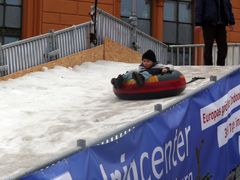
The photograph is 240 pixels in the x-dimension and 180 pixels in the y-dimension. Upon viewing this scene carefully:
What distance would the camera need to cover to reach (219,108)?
623 cm

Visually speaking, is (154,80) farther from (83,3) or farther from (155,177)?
(83,3)

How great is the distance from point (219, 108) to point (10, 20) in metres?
14.0

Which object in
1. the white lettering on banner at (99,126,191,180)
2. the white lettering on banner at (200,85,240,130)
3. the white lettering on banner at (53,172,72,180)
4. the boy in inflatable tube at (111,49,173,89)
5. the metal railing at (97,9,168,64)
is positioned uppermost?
the metal railing at (97,9,168,64)

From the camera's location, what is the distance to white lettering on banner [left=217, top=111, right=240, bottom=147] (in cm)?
623

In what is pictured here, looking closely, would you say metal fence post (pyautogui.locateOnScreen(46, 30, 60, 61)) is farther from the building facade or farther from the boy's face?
the building facade

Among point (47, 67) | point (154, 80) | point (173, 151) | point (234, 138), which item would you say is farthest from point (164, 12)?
point (173, 151)

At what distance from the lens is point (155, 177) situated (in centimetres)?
482

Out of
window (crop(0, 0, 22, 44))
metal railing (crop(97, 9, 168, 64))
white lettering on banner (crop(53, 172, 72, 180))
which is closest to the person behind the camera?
white lettering on banner (crop(53, 172, 72, 180))

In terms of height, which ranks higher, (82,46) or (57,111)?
(82,46)

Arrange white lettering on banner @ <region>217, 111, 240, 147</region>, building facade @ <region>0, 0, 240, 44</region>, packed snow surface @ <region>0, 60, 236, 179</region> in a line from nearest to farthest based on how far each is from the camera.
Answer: packed snow surface @ <region>0, 60, 236, 179</region> → white lettering on banner @ <region>217, 111, 240, 147</region> → building facade @ <region>0, 0, 240, 44</region>

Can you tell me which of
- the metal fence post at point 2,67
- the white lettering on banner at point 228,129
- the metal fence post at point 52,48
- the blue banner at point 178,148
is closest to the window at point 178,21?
the metal fence post at point 52,48

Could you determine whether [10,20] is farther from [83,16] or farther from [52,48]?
[52,48]

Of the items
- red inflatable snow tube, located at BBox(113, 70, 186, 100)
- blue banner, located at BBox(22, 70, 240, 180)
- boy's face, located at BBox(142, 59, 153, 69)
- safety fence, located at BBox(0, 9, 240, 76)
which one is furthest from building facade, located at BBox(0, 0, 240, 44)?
blue banner, located at BBox(22, 70, 240, 180)

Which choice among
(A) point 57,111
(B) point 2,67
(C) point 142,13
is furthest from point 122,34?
(A) point 57,111
